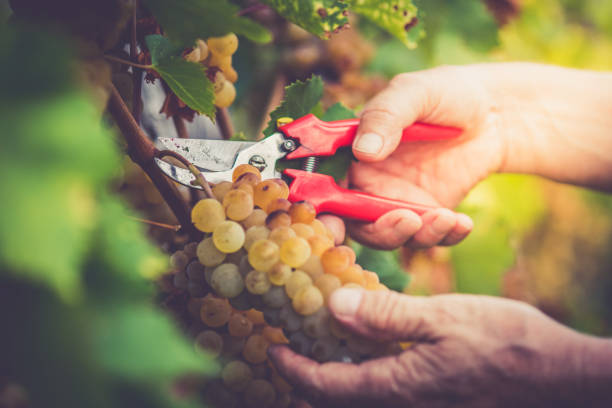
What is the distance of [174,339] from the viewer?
28 cm

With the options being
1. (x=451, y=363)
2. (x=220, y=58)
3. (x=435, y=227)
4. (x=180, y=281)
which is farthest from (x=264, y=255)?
(x=435, y=227)

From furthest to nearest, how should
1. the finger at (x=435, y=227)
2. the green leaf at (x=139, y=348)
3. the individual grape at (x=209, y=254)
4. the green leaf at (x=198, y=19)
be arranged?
the finger at (x=435, y=227) → the individual grape at (x=209, y=254) → the green leaf at (x=198, y=19) → the green leaf at (x=139, y=348)

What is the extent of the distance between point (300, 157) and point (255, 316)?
0.94 feet

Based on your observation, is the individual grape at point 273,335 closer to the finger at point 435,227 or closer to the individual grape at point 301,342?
the individual grape at point 301,342

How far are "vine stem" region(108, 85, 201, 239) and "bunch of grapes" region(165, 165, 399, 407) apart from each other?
0.06m

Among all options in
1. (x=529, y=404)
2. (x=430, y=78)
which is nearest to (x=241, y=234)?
(x=529, y=404)

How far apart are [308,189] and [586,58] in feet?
6.96

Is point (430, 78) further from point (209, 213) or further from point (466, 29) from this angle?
point (209, 213)

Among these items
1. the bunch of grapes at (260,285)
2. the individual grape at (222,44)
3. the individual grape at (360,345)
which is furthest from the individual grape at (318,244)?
the individual grape at (222,44)

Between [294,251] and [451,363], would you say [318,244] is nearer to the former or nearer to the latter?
[294,251]

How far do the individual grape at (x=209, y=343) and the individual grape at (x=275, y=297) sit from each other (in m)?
0.09

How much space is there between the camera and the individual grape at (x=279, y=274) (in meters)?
0.47

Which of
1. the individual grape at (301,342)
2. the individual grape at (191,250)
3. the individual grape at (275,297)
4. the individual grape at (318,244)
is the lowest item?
the individual grape at (301,342)

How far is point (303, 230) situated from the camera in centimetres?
52
